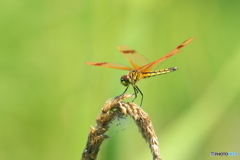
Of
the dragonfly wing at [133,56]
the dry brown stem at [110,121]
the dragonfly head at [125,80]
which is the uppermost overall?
the dragonfly wing at [133,56]

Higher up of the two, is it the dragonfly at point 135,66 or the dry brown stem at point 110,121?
the dragonfly at point 135,66

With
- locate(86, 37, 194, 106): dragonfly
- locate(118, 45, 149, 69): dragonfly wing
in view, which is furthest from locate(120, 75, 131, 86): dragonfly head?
locate(118, 45, 149, 69): dragonfly wing

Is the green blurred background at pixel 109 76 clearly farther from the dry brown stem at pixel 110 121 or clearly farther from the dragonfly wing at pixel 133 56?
the dry brown stem at pixel 110 121

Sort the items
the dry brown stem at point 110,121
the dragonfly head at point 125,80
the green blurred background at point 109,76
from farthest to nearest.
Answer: the dragonfly head at point 125,80 → the green blurred background at point 109,76 → the dry brown stem at point 110,121

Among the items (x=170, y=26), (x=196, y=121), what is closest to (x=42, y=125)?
(x=196, y=121)

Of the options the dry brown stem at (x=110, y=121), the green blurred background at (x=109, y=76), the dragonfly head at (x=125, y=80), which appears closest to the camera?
the dry brown stem at (x=110, y=121)

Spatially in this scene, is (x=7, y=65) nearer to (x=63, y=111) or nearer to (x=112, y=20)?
(x=63, y=111)

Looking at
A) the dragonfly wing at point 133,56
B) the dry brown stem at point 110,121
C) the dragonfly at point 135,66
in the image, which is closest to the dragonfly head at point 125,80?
the dragonfly at point 135,66

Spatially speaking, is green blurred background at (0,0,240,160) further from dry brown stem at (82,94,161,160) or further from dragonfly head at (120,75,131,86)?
dry brown stem at (82,94,161,160)
